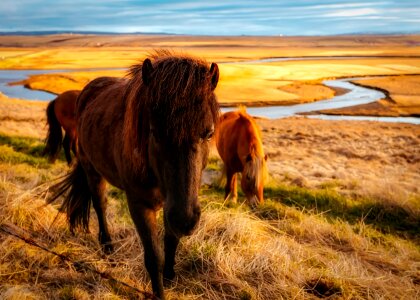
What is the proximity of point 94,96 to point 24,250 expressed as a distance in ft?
5.90

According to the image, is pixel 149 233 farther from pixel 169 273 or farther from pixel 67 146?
pixel 67 146

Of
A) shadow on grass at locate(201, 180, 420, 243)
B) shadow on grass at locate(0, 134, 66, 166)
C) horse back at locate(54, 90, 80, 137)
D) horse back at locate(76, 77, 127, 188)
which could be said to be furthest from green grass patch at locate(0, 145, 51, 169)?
horse back at locate(76, 77, 127, 188)

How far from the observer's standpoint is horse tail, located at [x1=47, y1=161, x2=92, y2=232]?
4.32 m

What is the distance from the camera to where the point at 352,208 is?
6.65 m

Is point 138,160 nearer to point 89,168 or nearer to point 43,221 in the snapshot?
point 89,168

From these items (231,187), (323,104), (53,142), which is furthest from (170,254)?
(323,104)

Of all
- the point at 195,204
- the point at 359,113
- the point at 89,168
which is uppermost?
the point at 195,204

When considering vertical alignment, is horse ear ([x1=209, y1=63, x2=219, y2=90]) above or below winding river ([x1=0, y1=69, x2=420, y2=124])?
above

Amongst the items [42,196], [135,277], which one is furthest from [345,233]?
[42,196]

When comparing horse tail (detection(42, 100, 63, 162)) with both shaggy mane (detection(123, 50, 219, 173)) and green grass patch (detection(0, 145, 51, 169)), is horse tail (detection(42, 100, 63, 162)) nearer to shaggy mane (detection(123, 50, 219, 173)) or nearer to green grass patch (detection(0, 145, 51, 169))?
green grass patch (detection(0, 145, 51, 169))

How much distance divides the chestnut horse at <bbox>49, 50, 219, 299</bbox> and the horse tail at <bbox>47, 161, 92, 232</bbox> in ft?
3.16

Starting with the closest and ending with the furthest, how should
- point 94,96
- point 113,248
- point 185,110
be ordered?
point 185,110, point 113,248, point 94,96

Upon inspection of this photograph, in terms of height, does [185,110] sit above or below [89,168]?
above

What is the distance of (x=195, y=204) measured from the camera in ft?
7.56
